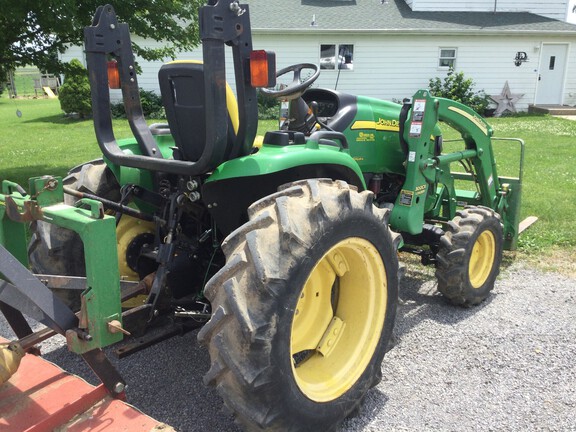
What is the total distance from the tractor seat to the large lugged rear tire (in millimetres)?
596

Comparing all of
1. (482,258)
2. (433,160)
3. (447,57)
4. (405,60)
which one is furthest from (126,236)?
(447,57)

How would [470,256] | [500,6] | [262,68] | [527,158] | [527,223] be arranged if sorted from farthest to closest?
[500,6], [527,158], [527,223], [470,256], [262,68]

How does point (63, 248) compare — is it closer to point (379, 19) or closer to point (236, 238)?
point (236, 238)

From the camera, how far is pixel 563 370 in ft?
11.0

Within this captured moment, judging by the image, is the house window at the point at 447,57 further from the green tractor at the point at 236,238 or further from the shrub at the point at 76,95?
the green tractor at the point at 236,238

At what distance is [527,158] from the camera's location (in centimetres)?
1124

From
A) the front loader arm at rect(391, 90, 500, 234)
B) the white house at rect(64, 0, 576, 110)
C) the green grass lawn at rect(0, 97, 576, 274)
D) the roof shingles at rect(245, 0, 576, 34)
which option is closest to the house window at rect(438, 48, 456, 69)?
the white house at rect(64, 0, 576, 110)

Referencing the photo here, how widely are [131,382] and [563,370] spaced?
2.61 m

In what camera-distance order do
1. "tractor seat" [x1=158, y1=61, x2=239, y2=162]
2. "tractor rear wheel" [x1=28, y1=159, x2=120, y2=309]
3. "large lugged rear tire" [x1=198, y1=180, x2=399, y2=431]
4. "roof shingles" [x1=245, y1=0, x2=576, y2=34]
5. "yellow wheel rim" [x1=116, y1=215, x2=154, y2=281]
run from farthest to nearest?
"roof shingles" [x1=245, y1=0, x2=576, y2=34], "yellow wheel rim" [x1=116, y1=215, x2=154, y2=281], "tractor rear wheel" [x1=28, y1=159, x2=120, y2=309], "tractor seat" [x1=158, y1=61, x2=239, y2=162], "large lugged rear tire" [x1=198, y1=180, x2=399, y2=431]

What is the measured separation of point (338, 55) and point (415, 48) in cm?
287

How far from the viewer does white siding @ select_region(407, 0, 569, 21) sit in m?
21.6

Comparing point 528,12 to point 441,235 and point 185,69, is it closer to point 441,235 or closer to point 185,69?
point 441,235

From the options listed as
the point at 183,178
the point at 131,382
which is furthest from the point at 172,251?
the point at 131,382

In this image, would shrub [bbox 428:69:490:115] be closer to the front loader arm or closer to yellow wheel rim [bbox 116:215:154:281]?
the front loader arm
